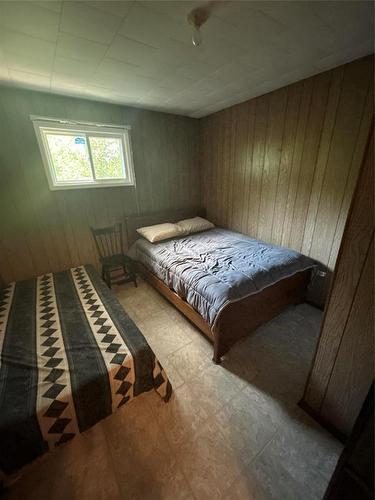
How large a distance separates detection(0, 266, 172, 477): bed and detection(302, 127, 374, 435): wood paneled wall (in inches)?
40.8

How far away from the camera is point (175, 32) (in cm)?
133

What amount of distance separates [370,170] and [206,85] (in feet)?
6.75

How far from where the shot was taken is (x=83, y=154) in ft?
8.74

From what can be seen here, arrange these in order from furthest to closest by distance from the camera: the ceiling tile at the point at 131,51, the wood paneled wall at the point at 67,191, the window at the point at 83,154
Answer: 1. the window at the point at 83,154
2. the wood paneled wall at the point at 67,191
3. the ceiling tile at the point at 131,51

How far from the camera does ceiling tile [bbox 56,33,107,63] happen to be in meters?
1.36

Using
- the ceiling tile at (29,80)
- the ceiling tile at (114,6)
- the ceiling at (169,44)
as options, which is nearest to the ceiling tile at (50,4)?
the ceiling at (169,44)

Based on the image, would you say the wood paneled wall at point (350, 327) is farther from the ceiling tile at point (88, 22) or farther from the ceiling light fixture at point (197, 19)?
the ceiling tile at point (88, 22)

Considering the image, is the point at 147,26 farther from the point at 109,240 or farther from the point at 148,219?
the point at 109,240

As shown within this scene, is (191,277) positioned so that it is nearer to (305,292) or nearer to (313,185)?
(305,292)

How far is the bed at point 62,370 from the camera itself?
3.31ft

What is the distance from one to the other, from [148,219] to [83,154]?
4.05 feet

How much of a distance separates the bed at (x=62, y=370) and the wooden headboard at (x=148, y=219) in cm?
145

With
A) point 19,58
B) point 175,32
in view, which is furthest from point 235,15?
point 19,58

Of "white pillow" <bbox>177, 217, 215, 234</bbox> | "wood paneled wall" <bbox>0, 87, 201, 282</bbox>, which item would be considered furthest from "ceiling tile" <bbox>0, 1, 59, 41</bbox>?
"white pillow" <bbox>177, 217, 215, 234</bbox>
